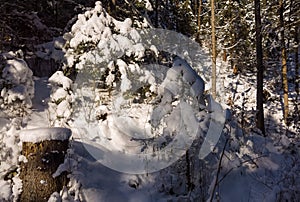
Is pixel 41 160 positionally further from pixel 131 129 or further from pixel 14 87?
pixel 14 87

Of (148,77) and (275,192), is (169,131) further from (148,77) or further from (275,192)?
(148,77)

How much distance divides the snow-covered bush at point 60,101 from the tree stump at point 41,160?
8.62 feet

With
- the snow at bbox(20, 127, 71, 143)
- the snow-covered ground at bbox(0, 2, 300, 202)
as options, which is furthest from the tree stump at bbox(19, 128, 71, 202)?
the snow-covered ground at bbox(0, 2, 300, 202)

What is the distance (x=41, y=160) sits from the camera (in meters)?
3.81

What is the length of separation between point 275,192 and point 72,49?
5668 millimetres

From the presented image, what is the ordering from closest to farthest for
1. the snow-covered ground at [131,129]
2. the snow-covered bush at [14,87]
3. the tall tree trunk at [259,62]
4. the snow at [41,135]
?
the snow at [41,135] → the snow-covered ground at [131,129] → the snow-covered bush at [14,87] → the tall tree trunk at [259,62]

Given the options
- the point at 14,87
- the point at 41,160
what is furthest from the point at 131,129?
the point at 41,160

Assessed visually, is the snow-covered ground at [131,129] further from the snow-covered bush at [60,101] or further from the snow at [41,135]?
the snow at [41,135]

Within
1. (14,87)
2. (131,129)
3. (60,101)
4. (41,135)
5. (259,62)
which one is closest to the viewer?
(41,135)

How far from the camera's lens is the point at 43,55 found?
9.82 m

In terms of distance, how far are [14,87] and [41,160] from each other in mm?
3258

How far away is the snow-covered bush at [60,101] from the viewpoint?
656 cm

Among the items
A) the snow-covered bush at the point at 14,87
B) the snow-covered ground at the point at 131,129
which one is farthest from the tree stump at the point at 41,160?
the snow-covered bush at the point at 14,87

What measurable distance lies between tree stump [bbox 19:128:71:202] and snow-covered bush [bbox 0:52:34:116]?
2799mm
